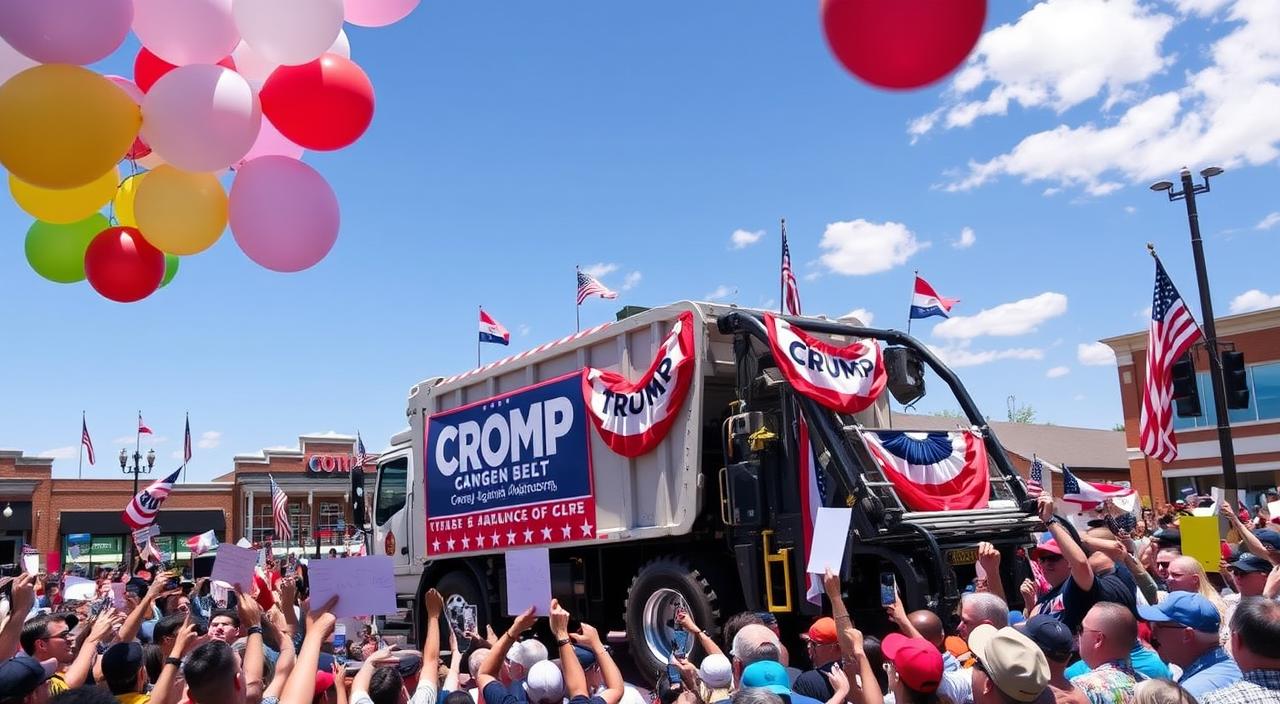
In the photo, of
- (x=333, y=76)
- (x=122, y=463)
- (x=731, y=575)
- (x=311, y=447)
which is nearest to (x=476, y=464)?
(x=731, y=575)

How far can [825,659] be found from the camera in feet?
15.0

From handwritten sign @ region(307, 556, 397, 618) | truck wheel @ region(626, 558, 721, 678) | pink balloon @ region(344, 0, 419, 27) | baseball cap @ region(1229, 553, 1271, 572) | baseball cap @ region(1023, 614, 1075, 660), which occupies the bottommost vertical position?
truck wheel @ region(626, 558, 721, 678)

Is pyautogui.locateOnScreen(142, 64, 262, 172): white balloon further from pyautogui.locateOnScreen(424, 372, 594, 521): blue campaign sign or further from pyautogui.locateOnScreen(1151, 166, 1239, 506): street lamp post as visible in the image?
pyautogui.locateOnScreen(1151, 166, 1239, 506): street lamp post

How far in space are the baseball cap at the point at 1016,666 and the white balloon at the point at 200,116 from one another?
11.9 ft

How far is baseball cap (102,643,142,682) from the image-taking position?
13.0 feet

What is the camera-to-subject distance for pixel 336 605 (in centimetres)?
438

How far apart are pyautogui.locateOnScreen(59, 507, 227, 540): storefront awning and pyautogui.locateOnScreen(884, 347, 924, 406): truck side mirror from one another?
Answer: 4018cm

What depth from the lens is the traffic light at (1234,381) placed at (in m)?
13.6

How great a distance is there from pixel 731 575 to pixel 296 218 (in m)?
5.27

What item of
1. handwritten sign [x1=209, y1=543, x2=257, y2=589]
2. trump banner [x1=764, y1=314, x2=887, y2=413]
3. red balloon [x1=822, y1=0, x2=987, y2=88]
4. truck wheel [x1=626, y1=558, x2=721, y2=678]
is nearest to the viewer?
red balloon [x1=822, y1=0, x2=987, y2=88]

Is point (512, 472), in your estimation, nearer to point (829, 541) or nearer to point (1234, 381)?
point (829, 541)

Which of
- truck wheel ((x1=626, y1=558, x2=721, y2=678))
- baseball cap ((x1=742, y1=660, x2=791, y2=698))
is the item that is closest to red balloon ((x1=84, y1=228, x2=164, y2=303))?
baseball cap ((x1=742, y1=660, x2=791, y2=698))

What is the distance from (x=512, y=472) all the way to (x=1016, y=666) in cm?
811

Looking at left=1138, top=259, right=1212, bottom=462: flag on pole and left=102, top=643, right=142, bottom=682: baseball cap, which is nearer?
→ left=102, top=643, right=142, bottom=682: baseball cap
